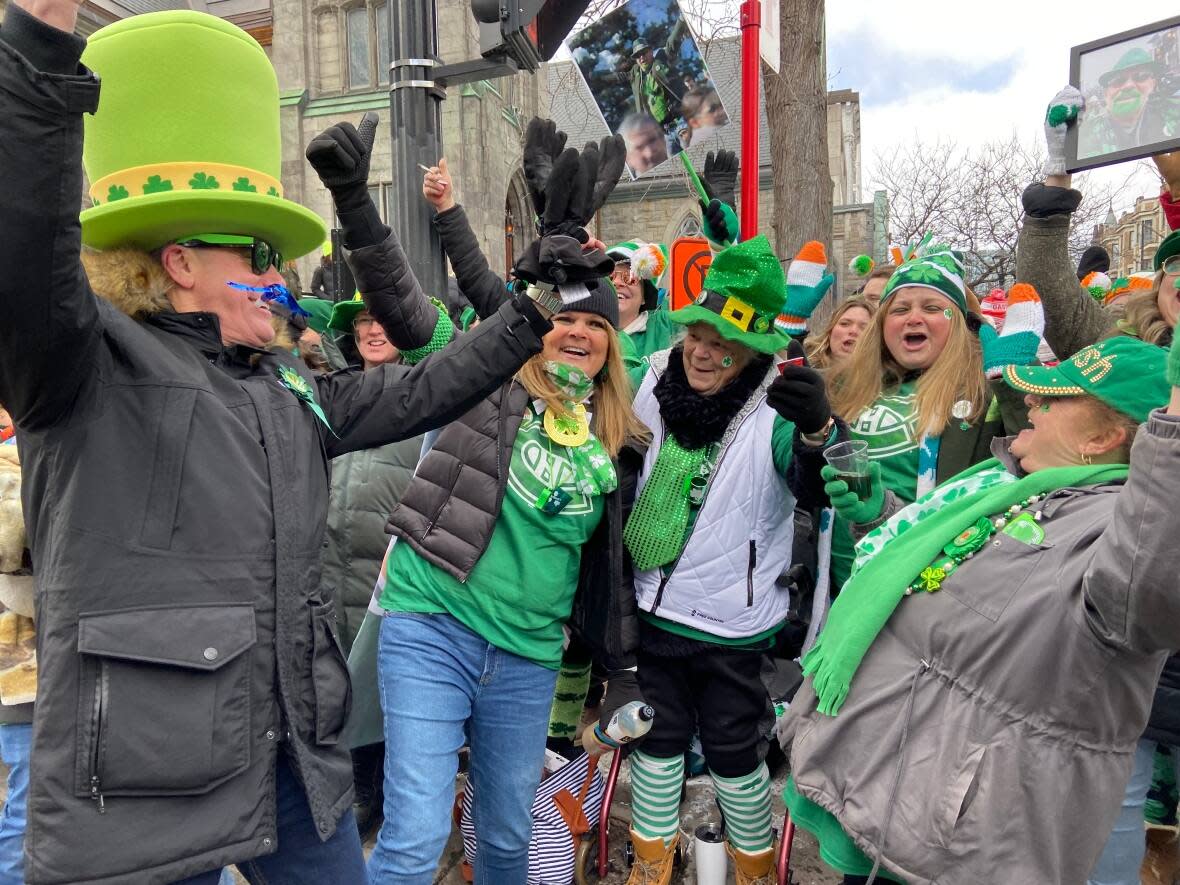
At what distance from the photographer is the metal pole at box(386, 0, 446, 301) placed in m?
3.06

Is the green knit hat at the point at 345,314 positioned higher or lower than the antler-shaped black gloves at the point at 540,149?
lower

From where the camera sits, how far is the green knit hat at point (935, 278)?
112 inches

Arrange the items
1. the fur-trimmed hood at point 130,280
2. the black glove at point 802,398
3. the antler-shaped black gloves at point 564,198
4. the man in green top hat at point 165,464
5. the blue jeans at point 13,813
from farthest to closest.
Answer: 1. the black glove at point 802,398
2. the blue jeans at point 13,813
3. the antler-shaped black gloves at point 564,198
4. the fur-trimmed hood at point 130,280
5. the man in green top hat at point 165,464

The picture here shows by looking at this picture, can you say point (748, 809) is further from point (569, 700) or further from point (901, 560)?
point (901, 560)

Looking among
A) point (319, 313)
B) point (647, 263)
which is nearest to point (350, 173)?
point (319, 313)

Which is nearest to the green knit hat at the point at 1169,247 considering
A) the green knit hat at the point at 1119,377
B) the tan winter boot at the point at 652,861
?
the green knit hat at the point at 1119,377

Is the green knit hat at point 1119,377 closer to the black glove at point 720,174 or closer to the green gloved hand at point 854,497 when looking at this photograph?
the green gloved hand at point 854,497

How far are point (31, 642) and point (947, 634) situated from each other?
231 centimetres

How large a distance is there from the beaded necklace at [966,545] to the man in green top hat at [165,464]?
1292 millimetres

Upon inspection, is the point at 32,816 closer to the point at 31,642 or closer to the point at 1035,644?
the point at 31,642

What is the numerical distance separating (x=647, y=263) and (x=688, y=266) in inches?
36.1

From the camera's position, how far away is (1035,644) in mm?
1600

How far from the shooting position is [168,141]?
152 centimetres

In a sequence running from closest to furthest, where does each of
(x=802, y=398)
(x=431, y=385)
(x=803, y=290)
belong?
(x=431, y=385) → (x=802, y=398) → (x=803, y=290)
